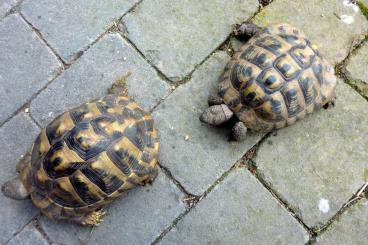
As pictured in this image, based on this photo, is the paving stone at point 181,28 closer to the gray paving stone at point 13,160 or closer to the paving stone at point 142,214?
the paving stone at point 142,214

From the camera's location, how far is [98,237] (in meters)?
3.45

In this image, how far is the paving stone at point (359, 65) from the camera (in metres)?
3.75

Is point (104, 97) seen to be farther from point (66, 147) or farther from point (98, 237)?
point (98, 237)

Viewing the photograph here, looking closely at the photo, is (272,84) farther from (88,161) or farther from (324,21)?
(88,161)

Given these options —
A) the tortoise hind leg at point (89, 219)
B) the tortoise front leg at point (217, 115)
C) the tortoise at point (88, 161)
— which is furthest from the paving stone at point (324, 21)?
the tortoise hind leg at point (89, 219)

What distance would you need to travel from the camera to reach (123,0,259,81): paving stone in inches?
149

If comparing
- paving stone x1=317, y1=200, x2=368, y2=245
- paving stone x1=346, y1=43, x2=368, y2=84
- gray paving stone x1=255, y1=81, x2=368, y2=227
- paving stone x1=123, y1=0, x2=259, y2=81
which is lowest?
paving stone x1=317, y1=200, x2=368, y2=245

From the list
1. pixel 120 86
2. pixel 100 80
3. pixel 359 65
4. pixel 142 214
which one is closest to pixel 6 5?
pixel 100 80

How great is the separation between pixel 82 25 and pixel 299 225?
2383 millimetres

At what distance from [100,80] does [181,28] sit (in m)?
0.81

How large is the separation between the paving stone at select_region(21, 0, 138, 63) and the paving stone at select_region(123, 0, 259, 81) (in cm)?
17

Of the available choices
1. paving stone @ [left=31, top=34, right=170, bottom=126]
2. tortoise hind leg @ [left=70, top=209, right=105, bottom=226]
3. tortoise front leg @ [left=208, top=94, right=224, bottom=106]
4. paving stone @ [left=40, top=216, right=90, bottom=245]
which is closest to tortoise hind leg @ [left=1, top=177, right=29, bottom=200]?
paving stone @ [left=40, top=216, right=90, bottom=245]

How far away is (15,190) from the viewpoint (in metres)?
3.33

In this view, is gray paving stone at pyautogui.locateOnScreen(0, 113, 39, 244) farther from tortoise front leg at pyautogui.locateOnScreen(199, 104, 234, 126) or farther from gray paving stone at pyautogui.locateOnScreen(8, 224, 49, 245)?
tortoise front leg at pyautogui.locateOnScreen(199, 104, 234, 126)
